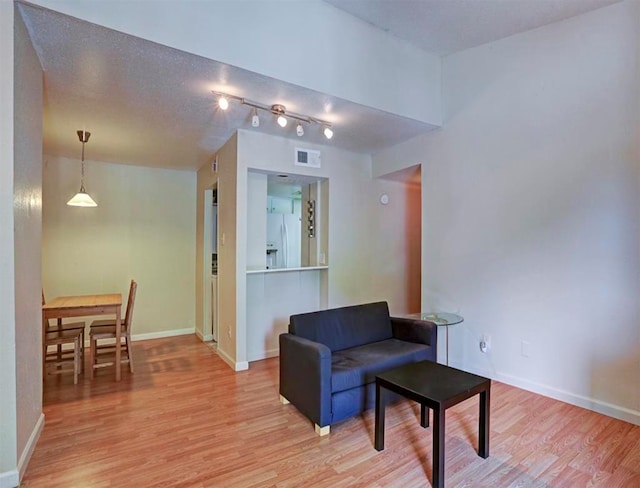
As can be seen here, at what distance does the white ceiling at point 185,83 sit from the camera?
7.27 feet

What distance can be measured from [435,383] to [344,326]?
1.08 meters

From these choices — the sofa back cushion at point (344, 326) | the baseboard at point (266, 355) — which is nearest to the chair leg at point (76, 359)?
the baseboard at point (266, 355)

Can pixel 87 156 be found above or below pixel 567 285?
above

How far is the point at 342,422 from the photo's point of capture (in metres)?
2.57

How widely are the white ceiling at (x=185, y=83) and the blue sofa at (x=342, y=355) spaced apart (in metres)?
1.95

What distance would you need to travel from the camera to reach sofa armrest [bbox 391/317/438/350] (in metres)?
3.04

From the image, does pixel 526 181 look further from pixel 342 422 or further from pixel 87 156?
pixel 87 156

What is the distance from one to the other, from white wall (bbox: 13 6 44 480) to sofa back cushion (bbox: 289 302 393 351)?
174 cm

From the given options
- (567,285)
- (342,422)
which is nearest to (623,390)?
(567,285)

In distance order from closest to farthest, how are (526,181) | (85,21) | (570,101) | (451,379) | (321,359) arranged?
(85,21) < (451,379) < (321,359) < (570,101) < (526,181)

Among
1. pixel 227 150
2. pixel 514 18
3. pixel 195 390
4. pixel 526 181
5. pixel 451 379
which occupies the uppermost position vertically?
pixel 514 18

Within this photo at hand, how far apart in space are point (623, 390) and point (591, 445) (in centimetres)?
65

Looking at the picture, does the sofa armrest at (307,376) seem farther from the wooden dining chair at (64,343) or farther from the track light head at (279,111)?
the wooden dining chair at (64,343)

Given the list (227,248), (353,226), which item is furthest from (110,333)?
(353,226)
